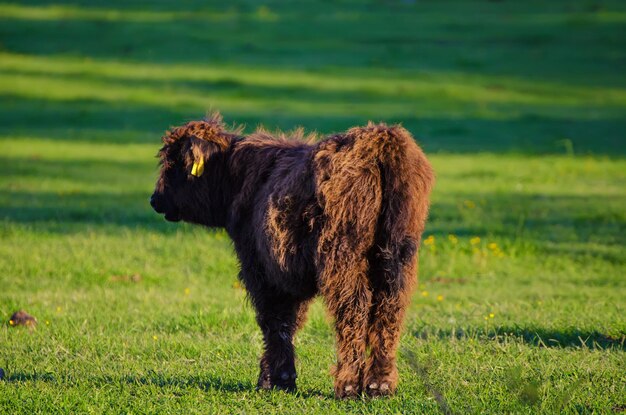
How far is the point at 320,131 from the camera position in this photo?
87.6ft

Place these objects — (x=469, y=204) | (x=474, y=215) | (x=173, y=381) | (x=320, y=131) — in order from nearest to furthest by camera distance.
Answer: (x=173, y=381), (x=474, y=215), (x=469, y=204), (x=320, y=131)

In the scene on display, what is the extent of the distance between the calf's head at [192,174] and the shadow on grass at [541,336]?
7.87ft

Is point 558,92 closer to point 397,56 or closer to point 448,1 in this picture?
point 397,56

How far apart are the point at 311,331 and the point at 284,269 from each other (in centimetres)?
318

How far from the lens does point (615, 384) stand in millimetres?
7656

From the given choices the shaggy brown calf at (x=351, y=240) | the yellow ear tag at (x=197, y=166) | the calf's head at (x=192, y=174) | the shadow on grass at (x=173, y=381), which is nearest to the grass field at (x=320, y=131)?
the shadow on grass at (x=173, y=381)

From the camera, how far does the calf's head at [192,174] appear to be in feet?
28.5

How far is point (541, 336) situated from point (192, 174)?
383 cm

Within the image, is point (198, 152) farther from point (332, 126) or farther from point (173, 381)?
point (332, 126)

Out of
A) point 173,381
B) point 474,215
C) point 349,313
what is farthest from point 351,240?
point 474,215

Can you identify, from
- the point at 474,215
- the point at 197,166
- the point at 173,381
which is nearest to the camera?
the point at 173,381

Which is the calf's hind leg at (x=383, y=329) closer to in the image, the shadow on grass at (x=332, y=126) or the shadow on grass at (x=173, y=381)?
the shadow on grass at (x=173, y=381)

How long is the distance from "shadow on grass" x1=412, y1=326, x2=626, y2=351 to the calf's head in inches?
94.5

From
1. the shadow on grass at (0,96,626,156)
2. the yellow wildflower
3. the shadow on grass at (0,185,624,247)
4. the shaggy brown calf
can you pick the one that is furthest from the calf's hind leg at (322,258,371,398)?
the shadow on grass at (0,96,626,156)
